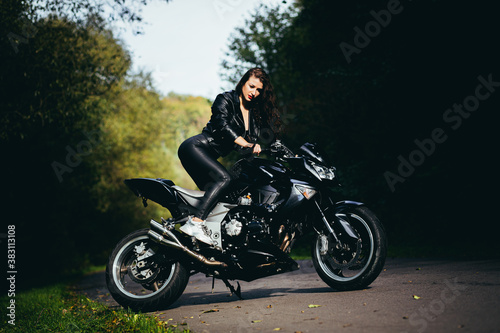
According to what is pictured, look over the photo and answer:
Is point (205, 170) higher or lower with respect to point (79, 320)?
higher

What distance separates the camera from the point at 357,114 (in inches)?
667

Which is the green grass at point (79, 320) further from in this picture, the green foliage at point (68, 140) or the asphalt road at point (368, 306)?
the green foliage at point (68, 140)

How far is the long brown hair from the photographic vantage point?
18.6 feet

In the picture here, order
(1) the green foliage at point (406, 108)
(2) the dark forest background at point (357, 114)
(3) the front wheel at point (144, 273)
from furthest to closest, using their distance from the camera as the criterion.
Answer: (1) the green foliage at point (406, 108)
(2) the dark forest background at point (357, 114)
(3) the front wheel at point (144, 273)

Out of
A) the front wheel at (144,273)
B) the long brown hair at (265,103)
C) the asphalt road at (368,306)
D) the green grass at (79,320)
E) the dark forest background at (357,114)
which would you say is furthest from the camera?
the dark forest background at (357,114)

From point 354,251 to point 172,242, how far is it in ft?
6.54

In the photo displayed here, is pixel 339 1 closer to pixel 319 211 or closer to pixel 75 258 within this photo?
pixel 319 211

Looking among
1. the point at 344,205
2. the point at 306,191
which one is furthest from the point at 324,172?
the point at 344,205

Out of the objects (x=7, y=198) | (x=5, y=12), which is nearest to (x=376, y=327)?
(x=5, y=12)

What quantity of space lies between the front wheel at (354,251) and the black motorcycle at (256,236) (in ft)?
0.04

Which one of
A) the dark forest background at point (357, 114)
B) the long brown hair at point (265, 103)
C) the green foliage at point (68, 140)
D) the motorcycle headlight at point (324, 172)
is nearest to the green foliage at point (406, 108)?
the dark forest background at point (357, 114)

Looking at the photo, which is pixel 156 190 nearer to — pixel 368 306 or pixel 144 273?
pixel 144 273

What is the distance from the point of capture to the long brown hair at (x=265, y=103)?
5684 millimetres

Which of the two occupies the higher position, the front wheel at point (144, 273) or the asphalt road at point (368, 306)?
the front wheel at point (144, 273)
